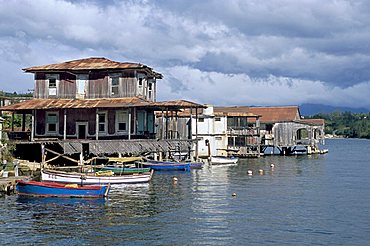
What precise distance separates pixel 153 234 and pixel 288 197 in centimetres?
1499

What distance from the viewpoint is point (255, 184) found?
4594 cm

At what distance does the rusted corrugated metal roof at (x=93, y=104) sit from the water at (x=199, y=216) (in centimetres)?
809

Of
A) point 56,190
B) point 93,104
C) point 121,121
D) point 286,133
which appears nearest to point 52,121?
point 93,104

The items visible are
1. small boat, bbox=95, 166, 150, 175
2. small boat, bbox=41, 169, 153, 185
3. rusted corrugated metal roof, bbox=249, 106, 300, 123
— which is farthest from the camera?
rusted corrugated metal roof, bbox=249, 106, 300, 123

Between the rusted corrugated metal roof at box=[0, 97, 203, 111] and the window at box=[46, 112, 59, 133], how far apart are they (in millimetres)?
1399

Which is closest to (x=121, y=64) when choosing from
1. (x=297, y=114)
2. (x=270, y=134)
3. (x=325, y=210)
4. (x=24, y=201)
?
(x=24, y=201)

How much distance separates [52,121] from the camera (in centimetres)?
5469

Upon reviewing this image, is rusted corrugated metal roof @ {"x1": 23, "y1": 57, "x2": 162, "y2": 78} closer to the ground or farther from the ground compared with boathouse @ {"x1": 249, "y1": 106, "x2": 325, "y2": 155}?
farther from the ground

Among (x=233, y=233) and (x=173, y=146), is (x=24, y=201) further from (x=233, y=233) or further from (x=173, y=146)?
(x=173, y=146)

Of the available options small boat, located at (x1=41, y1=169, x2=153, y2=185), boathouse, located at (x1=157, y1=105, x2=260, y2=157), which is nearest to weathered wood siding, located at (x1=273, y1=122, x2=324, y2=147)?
boathouse, located at (x1=157, y1=105, x2=260, y2=157)

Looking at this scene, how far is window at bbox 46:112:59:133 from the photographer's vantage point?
54.6 m

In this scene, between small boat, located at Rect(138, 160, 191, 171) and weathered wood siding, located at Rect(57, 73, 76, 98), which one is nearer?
weathered wood siding, located at Rect(57, 73, 76, 98)

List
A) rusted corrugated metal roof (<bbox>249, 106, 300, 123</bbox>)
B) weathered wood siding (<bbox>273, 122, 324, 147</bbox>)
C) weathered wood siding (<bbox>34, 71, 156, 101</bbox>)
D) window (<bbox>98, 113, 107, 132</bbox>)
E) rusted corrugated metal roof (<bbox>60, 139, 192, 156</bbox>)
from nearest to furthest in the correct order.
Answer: rusted corrugated metal roof (<bbox>60, 139, 192, 156</bbox>), window (<bbox>98, 113, 107, 132</bbox>), weathered wood siding (<bbox>34, 71, 156, 101</bbox>), weathered wood siding (<bbox>273, 122, 324, 147</bbox>), rusted corrugated metal roof (<bbox>249, 106, 300, 123</bbox>)

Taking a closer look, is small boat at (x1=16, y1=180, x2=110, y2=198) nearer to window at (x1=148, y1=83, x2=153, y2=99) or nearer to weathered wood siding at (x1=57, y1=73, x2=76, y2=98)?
weathered wood siding at (x1=57, y1=73, x2=76, y2=98)
